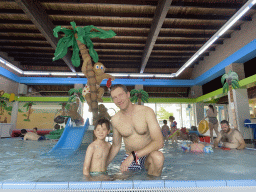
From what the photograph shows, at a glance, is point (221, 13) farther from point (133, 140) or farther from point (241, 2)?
point (133, 140)

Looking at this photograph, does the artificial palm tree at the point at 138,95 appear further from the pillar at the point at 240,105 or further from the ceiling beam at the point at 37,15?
the ceiling beam at the point at 37,15

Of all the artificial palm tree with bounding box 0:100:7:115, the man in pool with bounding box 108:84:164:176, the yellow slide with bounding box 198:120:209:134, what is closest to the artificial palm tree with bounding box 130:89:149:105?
the yellow slide with bounding box 198:120:209:134

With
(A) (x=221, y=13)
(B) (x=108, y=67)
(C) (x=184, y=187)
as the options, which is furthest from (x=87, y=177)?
(B) (x=108, y=67)

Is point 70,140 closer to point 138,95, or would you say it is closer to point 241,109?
point 138,95

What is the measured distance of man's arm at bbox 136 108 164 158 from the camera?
1822mm

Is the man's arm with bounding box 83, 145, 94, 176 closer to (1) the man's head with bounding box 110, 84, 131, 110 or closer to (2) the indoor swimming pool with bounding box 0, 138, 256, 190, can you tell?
(2) the indoor swimming pool with bounding box 0, 138, 256, 190

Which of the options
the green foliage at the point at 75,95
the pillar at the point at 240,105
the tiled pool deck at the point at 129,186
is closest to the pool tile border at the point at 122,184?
the tiled pool deck at the point at 129,186

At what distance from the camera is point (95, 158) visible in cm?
216

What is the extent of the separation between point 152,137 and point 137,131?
0.90ft

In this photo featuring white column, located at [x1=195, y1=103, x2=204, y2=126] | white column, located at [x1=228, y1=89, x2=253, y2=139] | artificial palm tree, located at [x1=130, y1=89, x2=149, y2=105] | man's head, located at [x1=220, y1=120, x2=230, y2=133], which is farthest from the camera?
white column, located at [x1=195, y1=103, x2=204, y2=126]

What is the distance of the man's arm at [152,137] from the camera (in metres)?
1.82

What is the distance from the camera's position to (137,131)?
2137 millimetres

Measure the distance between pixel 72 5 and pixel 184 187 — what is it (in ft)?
24.9

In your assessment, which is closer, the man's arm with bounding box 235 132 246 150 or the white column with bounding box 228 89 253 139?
the man's arm with bounding box 235 132 246 150
